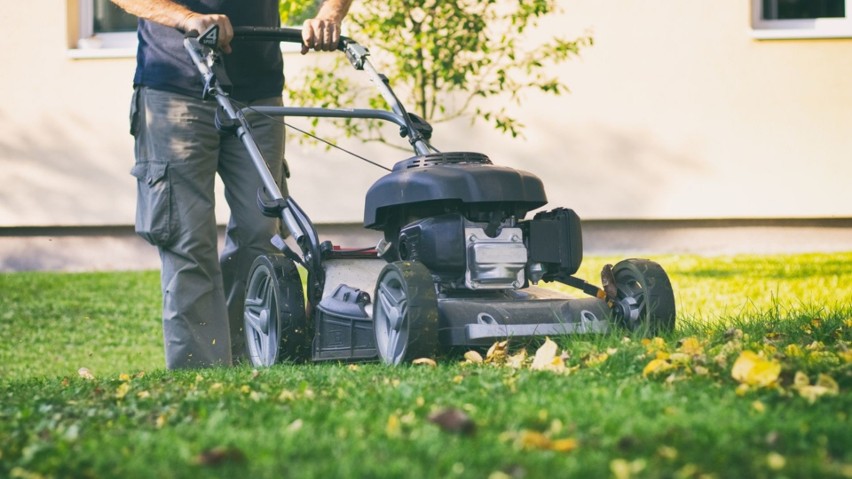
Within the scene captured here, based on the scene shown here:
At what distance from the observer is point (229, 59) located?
5.07m

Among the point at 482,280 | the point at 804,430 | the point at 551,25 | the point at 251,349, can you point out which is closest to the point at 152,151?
the point at 251,349

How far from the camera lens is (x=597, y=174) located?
1027 cm

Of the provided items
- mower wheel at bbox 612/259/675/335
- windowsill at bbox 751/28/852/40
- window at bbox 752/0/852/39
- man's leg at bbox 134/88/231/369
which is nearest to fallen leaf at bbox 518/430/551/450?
mower wheel at bbox 612/259/675/335

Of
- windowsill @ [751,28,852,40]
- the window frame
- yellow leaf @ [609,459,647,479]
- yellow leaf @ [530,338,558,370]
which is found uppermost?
the window frame

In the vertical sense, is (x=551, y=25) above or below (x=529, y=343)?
above

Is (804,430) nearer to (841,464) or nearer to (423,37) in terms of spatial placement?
(841,464)

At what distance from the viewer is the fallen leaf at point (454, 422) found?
2494 mm

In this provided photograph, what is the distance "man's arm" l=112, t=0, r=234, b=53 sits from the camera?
15.3 ft

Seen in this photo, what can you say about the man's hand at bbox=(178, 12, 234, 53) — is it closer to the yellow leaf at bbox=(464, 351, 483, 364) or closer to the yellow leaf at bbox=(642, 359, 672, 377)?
the yellow leaf at bbox=(464, 351, 483, 364)

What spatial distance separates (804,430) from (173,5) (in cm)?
318

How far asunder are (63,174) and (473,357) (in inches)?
293

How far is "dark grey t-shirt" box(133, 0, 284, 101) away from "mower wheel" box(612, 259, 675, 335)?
1804 mm

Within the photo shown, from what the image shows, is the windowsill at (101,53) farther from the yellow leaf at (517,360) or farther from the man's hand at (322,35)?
the yellow leaf at (517,360)

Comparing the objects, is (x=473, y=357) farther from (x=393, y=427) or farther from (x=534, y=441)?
(x=534, y=441)
